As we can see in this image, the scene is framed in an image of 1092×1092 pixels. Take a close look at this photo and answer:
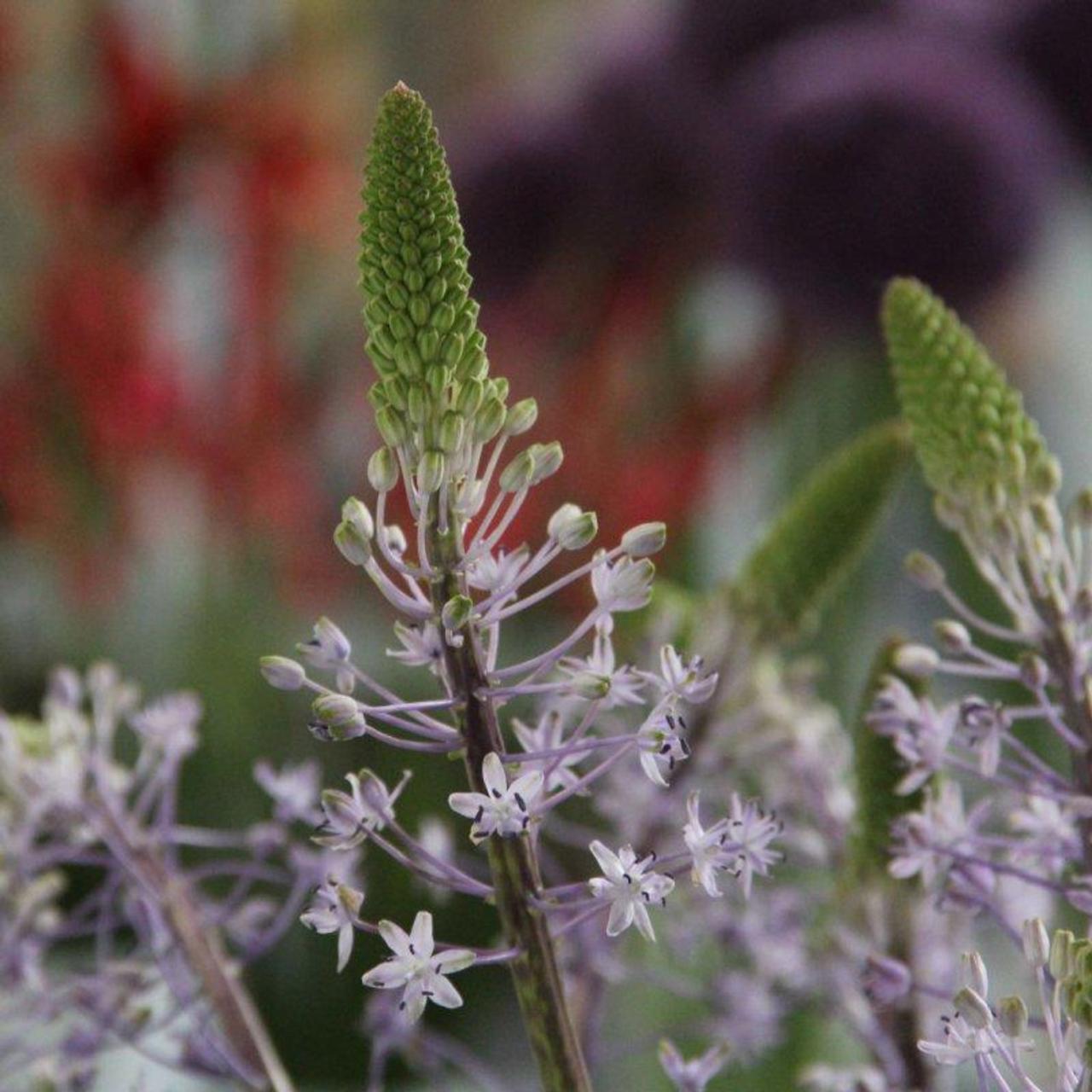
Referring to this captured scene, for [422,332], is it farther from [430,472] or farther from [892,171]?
[892,171]

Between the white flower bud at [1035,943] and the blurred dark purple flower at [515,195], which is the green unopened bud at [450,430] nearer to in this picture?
the white flower bud at [1035,943]

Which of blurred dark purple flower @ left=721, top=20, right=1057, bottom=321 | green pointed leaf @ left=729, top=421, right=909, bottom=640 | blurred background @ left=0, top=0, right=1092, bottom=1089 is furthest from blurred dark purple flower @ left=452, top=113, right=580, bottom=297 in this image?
green pointed leaf @ left=729, top=421, right=909, bottom=640

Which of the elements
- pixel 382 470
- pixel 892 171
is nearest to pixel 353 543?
pixel 382 470

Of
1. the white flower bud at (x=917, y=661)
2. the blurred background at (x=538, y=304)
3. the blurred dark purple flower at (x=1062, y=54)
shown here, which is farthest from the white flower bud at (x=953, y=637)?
the blurred dark purple flower at (x=1062, y=54)

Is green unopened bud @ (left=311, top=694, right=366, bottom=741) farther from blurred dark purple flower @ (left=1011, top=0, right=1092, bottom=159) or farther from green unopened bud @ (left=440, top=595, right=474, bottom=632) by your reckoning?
blurred dark purple flower @ (left=1011, top=0, right=1092, bottom=159)

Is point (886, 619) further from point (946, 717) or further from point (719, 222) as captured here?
point (946, 717)
